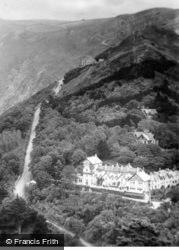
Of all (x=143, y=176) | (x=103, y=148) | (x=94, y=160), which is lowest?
(x=143, y=176)

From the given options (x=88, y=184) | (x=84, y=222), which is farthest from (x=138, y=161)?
(x=84, y=222)

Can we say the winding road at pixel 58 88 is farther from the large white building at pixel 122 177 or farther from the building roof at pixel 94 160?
the large white building at pixel 122 177

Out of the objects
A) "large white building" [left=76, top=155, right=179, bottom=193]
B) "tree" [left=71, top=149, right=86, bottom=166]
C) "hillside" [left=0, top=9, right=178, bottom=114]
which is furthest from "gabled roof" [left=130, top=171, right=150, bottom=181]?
"hillside" [left=0, top=9, right=178, bottom=114]

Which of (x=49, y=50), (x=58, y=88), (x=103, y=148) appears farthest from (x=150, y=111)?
(x=49, y=50)

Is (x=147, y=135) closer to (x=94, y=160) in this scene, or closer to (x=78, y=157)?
(x=94, y=160)

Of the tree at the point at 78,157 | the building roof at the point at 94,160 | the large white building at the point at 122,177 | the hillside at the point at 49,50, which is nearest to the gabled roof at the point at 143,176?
the large white building at the point at 122,177
